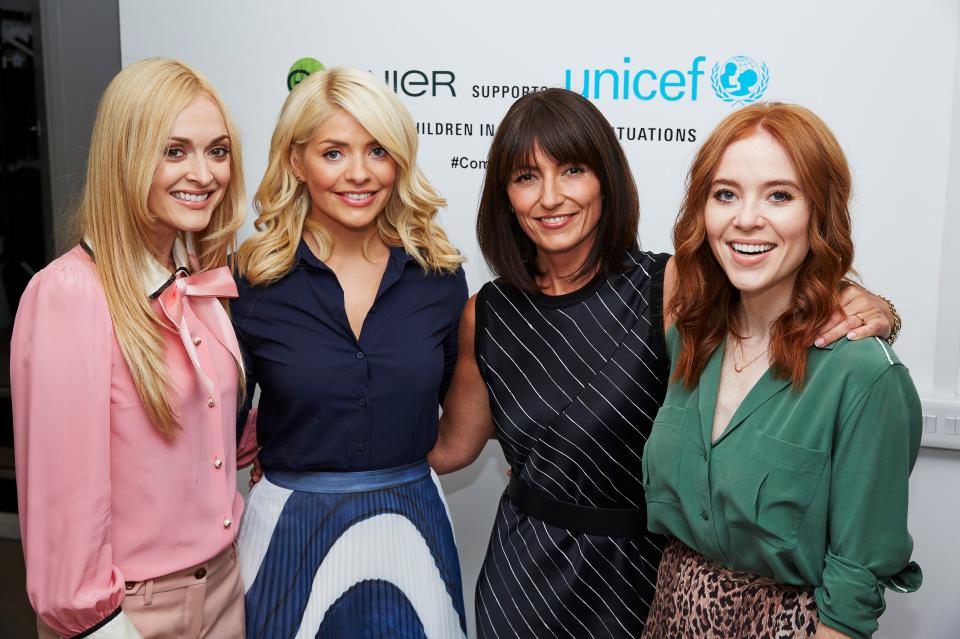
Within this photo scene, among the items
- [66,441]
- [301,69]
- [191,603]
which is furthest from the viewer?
[301,69]

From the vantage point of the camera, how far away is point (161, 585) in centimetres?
169

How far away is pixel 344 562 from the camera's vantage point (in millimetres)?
1891

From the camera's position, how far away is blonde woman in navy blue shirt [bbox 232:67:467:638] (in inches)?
74.8

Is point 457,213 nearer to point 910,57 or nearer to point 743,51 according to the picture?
point 743,51

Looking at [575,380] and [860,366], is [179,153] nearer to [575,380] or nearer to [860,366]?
[575,380]

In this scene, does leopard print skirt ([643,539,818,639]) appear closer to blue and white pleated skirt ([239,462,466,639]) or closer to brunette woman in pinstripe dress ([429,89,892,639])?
brunette woman in pinstripe dress ([429,89,892,639])

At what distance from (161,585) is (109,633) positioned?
14 cm

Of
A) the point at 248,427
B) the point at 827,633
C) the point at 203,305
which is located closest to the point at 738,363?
the point at 827,633

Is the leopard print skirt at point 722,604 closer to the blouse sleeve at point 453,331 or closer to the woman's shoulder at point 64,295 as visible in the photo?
the blouse sleeve at point 453,331

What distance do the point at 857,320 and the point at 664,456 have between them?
42 cm

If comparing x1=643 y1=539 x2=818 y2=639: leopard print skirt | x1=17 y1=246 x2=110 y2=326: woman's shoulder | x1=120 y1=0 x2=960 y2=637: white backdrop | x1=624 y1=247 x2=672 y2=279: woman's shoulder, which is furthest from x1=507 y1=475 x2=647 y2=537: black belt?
x1=120 y1=0 x2=960 y2=637: white backdrop

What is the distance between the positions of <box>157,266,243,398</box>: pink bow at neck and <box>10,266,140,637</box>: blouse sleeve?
0.15 m

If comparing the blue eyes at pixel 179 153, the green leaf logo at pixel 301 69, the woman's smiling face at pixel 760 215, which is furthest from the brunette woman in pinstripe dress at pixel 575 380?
the green leaf logo at pixel 301 69

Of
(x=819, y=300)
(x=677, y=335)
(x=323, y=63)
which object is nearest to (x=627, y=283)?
(x=677, y=335)
